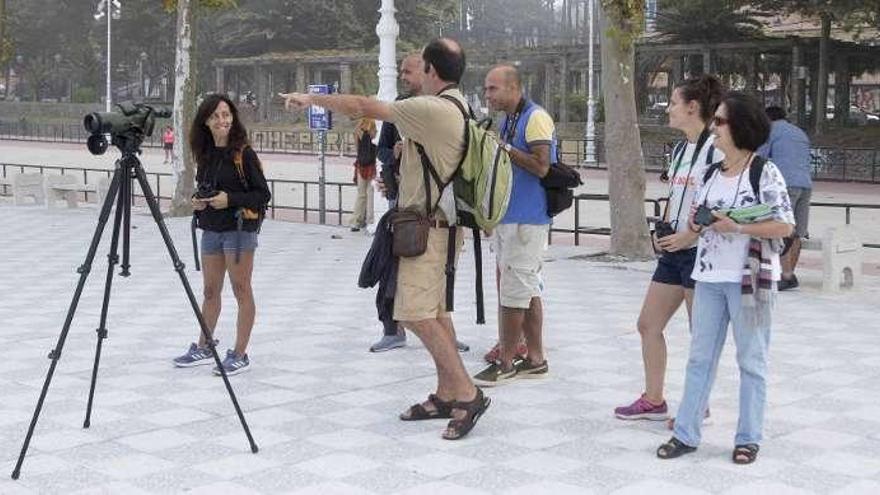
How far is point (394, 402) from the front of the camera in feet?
22.8

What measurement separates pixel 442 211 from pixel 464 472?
1.26m

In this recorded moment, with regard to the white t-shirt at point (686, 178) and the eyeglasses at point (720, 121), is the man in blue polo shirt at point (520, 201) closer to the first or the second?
the white t-shirt at point (686, 178)

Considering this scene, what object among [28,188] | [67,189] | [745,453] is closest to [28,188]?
[28,188]

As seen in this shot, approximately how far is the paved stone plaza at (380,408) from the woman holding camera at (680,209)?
0.57 m

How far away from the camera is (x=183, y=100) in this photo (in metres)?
20.0

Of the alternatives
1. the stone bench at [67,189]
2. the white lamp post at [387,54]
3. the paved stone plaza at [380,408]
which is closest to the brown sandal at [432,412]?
the paved stone plaza at [380,408]

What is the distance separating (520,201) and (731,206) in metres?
1.82

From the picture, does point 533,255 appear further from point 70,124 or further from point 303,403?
point 70,124

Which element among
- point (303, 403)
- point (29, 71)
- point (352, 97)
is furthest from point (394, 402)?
point (29, 71)

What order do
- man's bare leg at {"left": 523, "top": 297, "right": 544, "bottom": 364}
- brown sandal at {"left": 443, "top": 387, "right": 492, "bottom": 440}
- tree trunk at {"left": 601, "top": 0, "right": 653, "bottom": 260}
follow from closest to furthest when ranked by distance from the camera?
brown sandal at {"left": 443, "top": 387, "right": 492, "bottom": 440}
man's bare leg at {"left": 523, "top": 297, "right": 544, "bottom": 364}
tree trunk at {"left": 601, "top": 0, "right": 653, "bottom": 260}

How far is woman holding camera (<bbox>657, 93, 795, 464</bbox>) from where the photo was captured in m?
5.30

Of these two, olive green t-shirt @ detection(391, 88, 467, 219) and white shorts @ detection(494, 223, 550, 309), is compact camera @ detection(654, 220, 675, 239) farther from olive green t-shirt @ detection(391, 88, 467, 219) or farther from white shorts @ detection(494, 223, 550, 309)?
white shorts @ detection(494, 223, 550, 309)

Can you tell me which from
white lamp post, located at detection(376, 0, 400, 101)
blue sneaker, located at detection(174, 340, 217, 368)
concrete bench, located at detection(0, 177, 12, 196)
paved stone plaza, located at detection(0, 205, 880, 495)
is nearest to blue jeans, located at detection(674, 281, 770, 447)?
paved stone plaza, located at detection(0, 205, 880, 495)

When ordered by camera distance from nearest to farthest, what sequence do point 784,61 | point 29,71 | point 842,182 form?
point 842,182
point 784,61
point 29,71
